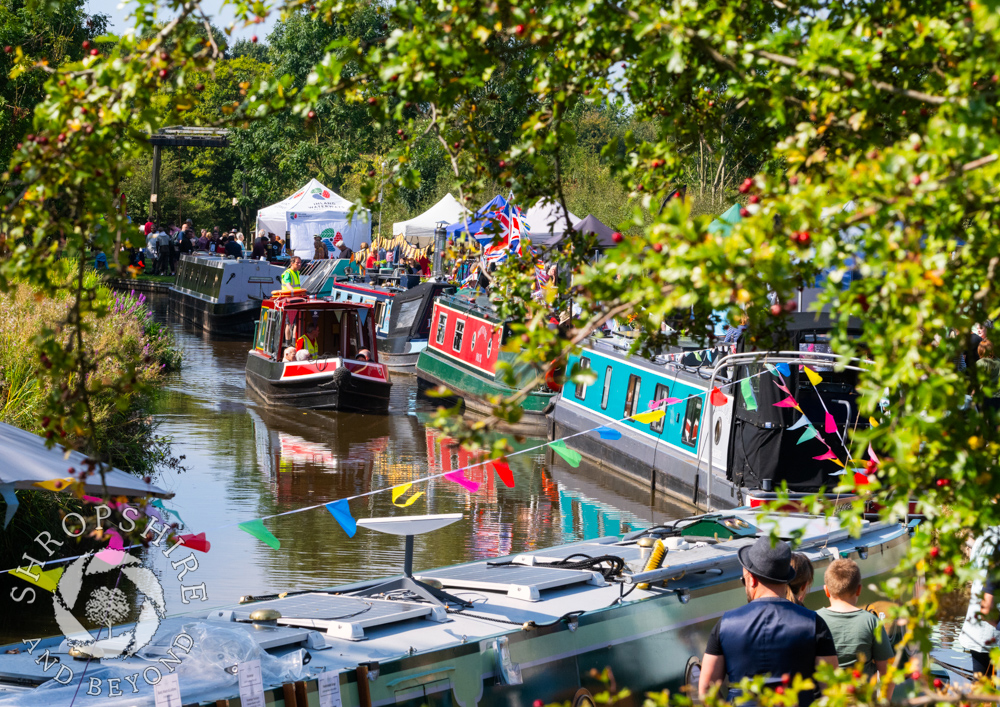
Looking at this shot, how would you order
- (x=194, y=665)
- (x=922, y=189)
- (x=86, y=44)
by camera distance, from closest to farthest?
(x=922, y=189) < (x=86, y=44) < (x=194, y=665)

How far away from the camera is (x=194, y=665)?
4.86 meters

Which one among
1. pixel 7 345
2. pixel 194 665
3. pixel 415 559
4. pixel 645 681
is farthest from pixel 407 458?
pixel 194 665

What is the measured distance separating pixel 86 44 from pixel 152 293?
37.4 meters

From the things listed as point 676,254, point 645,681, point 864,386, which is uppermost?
point 676,254

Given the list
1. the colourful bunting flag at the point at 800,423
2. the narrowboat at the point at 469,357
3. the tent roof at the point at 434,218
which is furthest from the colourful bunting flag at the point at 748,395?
the tent roof at the point at 434,218

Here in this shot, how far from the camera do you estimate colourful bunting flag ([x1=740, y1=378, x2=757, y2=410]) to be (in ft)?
36.6

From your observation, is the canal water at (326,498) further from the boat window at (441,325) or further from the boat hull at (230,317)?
the boat hull at (230,317)

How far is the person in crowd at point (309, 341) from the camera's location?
2033 centimetres

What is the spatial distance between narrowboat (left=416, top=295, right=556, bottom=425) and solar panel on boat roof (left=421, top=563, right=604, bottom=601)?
33.9 ft

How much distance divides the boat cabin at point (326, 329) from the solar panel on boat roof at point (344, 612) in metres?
14.0

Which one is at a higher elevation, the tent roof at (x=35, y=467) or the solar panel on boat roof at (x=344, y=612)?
the tent roof at (x=35, y=467)

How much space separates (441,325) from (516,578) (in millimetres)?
15528

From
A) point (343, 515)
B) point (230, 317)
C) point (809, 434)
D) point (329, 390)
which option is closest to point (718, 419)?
point (809, 434)

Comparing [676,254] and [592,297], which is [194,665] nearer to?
[592,297]
